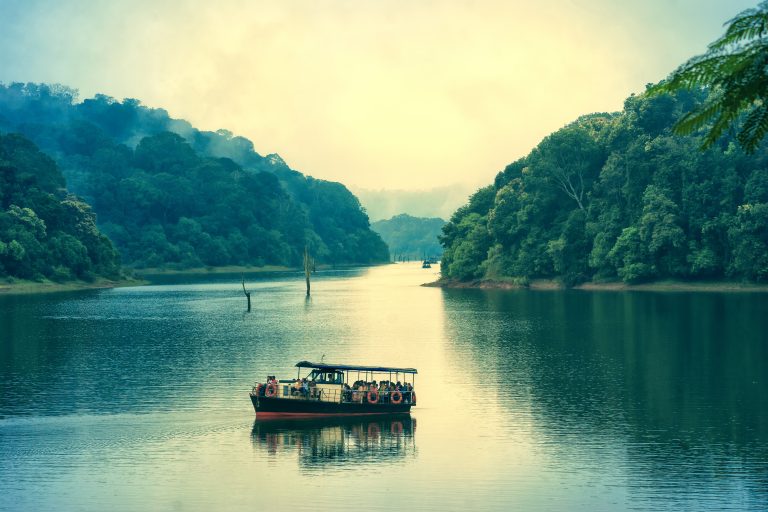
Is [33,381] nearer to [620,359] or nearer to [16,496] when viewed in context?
[16,496]

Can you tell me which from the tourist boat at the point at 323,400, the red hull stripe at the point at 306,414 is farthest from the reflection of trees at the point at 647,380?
the red hull stripe at the point at 306,414

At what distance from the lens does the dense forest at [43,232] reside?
159 metres

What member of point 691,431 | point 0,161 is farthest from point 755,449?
point 0,161

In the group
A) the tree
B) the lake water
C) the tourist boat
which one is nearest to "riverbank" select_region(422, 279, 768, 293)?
the lake water

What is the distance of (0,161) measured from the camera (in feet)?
570

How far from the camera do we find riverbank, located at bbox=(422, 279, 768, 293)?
136375 millimetres

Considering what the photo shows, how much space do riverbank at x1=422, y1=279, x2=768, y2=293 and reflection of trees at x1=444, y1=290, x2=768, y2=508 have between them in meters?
13.7

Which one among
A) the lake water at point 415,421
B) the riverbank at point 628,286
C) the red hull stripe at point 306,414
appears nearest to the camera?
the lake water at point 415,421

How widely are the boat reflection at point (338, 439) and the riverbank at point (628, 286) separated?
98289 millimetres

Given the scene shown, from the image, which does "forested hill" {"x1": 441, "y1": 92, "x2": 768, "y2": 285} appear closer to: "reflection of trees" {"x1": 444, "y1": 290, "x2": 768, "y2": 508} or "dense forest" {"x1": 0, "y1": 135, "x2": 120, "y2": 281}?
"reflection of trees" {"x1": 444, "y1": 290, "x2": 768, "y2": 508}

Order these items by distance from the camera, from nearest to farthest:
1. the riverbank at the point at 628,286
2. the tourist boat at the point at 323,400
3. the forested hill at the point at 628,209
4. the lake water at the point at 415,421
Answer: the lake water at the point at 415,421
the tourist boat at the point at 323,400
the forested hill at the point at 628,209
the riverbank at the point at 628,286

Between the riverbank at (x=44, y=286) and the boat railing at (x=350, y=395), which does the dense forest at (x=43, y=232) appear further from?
the boat railing at (x=350, y=395)

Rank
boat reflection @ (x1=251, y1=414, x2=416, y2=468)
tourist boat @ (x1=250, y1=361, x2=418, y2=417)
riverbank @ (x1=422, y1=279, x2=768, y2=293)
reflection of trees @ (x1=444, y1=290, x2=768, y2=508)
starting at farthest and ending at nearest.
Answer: riverbank @ (x1=422, y1=279, x2=768, y2=293) < tourist boat @ (x1=250, y1=361, x2=418, y2=417) < boat reflection @ (x1=251, y1=414, x2=416, y2=468) < reflection of trees @ (x1=444, y1=290, x2=768, y2=508)

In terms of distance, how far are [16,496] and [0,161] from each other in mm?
151872
